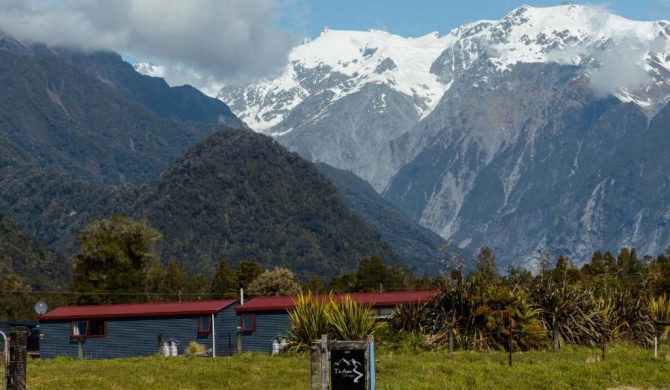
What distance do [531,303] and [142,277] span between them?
73.0 meters

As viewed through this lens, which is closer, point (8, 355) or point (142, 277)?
point (8, 355)

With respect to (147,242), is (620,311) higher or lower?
lower

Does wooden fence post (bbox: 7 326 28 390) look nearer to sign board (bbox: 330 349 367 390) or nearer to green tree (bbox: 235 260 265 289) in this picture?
sign board (bbox: 330 349 367 390)

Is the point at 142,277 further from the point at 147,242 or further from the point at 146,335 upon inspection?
the point at 146,335

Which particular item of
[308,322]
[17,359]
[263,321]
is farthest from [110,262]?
[17,359]


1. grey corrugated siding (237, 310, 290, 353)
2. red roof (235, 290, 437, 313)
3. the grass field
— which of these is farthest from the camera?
grey corrugated siding (237, 310, 290, 353)

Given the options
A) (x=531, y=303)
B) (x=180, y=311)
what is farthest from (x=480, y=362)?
(x=180, y=311)

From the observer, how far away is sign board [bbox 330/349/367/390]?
2319cm

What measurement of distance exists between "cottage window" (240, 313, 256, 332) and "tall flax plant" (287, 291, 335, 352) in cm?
1975

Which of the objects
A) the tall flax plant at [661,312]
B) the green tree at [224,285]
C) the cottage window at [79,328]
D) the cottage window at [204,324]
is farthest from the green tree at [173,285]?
the tall flax plant at [661,312]

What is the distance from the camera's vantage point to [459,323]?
45812 mm

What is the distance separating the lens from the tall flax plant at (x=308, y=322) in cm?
4422

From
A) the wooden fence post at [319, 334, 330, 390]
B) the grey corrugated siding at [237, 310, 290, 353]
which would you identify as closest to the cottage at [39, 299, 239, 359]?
the grey corrugated siding at [237, 310, 290, 353]

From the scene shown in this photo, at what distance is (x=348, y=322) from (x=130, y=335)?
27.8 metres
